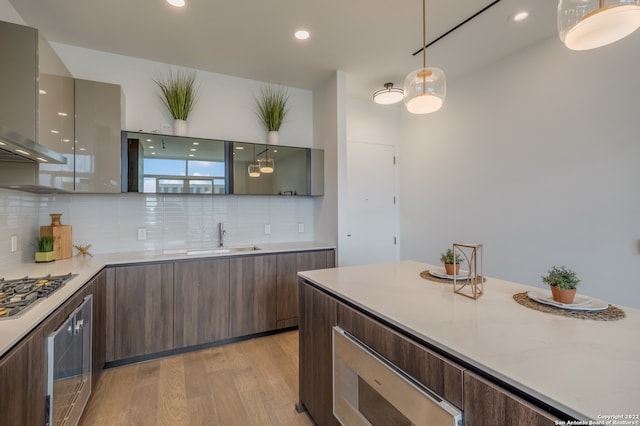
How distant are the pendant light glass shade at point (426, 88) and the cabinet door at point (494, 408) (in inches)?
62.7

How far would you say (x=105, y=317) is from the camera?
2312 mm

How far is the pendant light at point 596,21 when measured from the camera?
42.0 inches

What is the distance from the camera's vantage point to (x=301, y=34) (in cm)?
263

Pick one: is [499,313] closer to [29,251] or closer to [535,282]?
[535,282]

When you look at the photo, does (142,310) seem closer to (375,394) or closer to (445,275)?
(375,394)

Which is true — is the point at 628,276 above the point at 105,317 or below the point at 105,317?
above

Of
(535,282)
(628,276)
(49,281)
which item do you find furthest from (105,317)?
(628,276)

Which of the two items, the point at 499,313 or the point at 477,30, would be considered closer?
the point at 499,313

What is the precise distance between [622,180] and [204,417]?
11.5 feet

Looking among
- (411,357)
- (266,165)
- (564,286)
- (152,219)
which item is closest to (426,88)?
(564,286)

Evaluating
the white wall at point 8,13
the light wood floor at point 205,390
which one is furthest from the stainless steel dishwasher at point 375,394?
the white wall at point 8,13

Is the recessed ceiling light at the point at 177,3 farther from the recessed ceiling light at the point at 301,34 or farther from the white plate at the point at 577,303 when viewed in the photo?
the white plate at the point at 577,303

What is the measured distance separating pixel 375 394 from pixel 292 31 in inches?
109

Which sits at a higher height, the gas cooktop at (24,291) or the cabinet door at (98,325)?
the gas cooktop at (24,291)
